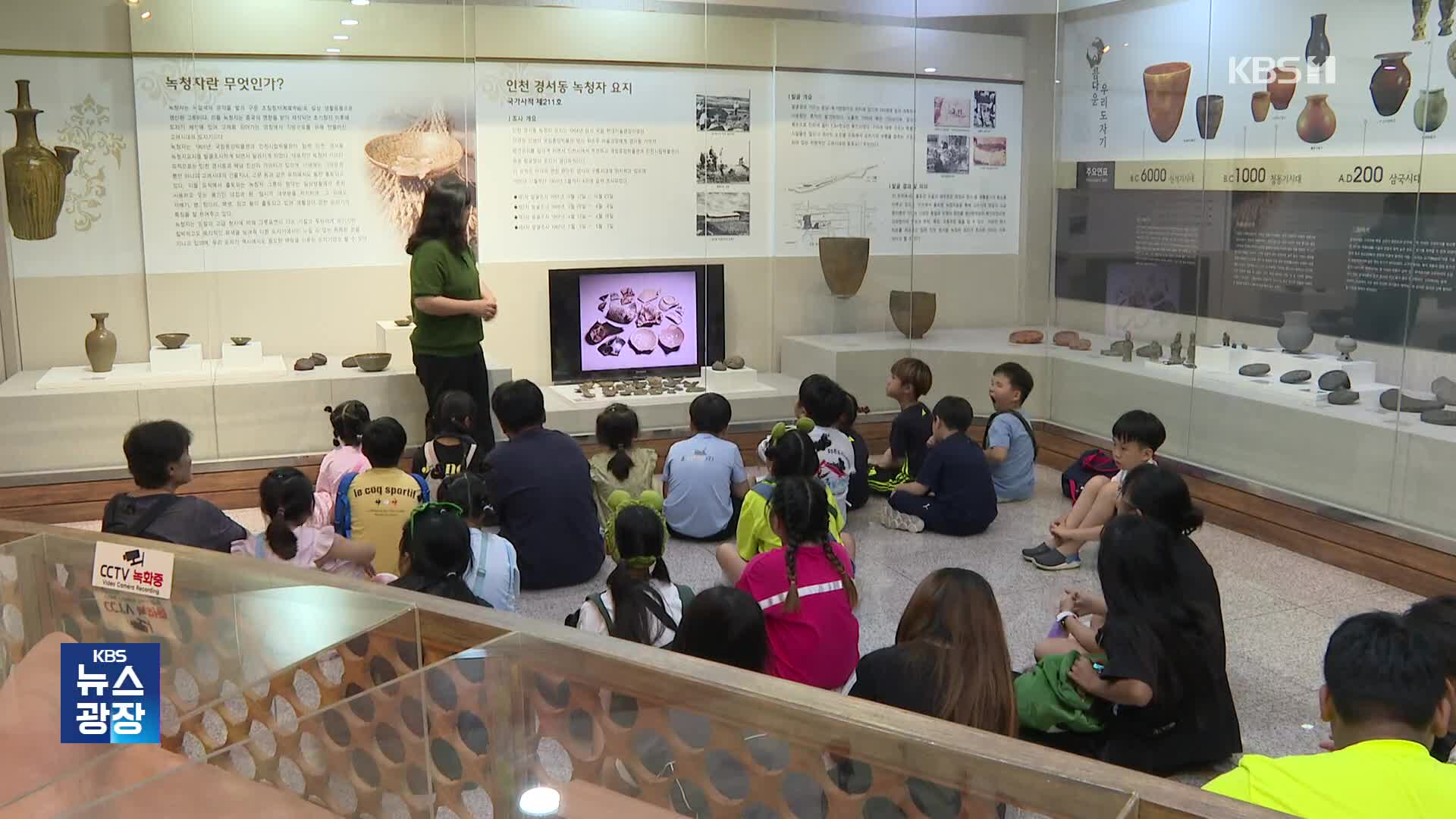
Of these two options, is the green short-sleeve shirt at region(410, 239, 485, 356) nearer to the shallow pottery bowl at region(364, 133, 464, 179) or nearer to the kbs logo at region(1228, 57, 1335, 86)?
the shallow pottery bowl at region(364, 133, 464, 179)

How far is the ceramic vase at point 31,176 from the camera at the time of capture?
5656 millimetres

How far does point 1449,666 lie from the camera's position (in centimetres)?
223

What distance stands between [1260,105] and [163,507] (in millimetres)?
4831

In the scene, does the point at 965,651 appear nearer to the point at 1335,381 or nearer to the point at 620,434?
the point at 620,434

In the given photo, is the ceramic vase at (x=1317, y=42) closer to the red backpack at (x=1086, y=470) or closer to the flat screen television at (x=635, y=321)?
the red backpack at (x=1086, y=470)

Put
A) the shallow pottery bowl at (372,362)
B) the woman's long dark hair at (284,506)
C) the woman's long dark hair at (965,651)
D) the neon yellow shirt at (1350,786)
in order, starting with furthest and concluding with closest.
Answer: the shallow pottery bowl at (372,362) < the woman's long dark hair at (284,506) < the woman's long dark hair at (965,651) < the neon yellow shirt at (1350,786)

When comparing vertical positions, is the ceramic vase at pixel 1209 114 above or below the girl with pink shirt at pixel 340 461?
above

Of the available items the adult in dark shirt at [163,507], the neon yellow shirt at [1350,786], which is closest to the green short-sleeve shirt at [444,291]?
the adult in dark shirt at [163,507]

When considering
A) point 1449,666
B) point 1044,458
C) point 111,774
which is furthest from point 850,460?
point 111,774

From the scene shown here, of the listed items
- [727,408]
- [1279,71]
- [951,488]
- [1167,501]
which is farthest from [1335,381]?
[727,408]

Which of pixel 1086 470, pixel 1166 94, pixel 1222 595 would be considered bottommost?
pixel 1222 595

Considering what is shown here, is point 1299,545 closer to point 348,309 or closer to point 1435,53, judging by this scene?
point 1435,53

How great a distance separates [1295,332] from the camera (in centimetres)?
539

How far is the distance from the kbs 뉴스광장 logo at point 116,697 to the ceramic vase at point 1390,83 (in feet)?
16.2
